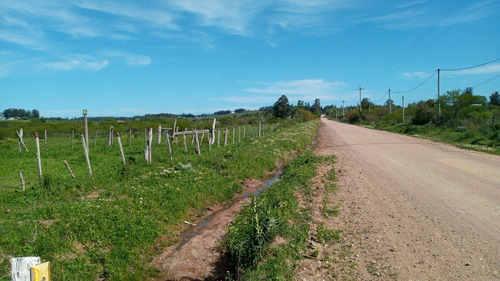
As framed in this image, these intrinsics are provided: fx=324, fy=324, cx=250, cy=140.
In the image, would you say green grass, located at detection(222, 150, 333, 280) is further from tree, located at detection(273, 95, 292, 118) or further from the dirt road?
tree, located at detection(273, 95, 292, 118)

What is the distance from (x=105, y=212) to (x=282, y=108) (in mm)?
64721

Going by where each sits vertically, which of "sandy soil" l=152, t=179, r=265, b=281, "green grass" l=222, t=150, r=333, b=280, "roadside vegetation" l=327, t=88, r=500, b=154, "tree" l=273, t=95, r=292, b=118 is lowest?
"sandy soil" l=152, t=179, r=265, b=281

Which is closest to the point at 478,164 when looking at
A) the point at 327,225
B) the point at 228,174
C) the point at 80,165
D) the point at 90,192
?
the point at 327,225

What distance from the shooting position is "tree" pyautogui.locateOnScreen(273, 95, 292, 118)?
70.9 metres

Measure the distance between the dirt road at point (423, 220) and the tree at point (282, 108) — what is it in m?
58.5

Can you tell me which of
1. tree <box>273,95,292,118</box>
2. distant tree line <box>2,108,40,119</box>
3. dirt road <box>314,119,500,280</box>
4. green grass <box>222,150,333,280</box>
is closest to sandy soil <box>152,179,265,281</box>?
green grass <box>222,150,333,280</box>

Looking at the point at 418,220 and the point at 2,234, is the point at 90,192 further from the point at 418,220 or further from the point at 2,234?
the point at 418,220

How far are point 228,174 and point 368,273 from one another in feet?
30.0

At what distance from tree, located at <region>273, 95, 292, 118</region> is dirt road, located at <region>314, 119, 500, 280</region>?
192 ft

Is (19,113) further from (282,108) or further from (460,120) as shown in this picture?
(460,120)

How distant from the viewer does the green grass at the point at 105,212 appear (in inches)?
239

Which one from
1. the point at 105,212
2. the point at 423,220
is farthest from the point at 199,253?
the point at 423,220

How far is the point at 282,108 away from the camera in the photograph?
70.9 metres

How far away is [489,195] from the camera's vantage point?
8.09 meters
